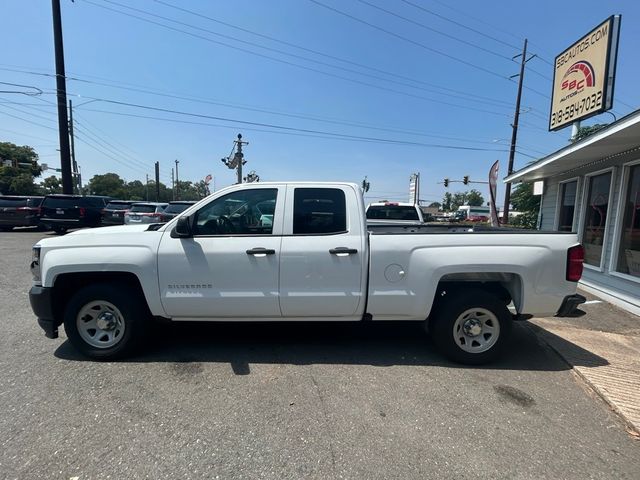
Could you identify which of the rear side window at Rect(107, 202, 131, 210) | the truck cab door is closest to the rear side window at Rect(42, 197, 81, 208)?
the rear side window at Rect(107, 202, 131, 210)

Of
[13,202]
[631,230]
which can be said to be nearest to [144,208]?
[13,202]

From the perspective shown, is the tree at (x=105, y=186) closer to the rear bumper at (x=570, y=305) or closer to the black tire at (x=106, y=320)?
the black tire at (x=106, y=320)

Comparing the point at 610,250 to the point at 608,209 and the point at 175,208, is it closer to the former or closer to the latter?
the point at 608,209

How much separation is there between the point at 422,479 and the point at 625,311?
6423 millimetres

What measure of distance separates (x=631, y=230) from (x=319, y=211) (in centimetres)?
692

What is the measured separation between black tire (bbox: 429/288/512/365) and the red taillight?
0.73 metres

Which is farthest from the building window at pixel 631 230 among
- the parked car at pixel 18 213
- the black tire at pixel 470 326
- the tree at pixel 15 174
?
the tree at pixel 15 174

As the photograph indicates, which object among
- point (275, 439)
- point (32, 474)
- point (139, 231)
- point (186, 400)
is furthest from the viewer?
point (139, 231)

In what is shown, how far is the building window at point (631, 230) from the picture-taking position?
6898 mm

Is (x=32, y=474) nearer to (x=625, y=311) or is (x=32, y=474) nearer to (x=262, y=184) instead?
(x=262, y=184)

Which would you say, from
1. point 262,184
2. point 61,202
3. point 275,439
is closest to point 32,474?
point 275,439

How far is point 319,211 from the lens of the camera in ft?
12.6

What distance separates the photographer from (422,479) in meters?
2.29

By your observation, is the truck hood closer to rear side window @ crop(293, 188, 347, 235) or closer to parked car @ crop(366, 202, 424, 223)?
rear side window @ crop(293, 188, 347, 235)
